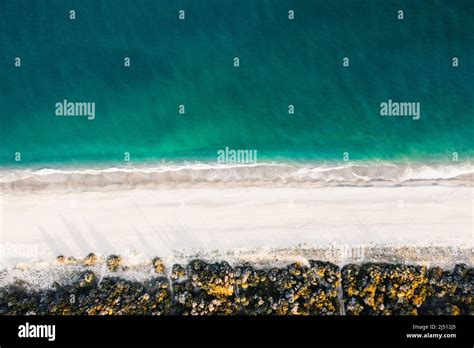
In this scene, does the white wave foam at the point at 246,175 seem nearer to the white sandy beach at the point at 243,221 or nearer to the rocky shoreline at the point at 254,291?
the white sandy beach at the point at 243,221

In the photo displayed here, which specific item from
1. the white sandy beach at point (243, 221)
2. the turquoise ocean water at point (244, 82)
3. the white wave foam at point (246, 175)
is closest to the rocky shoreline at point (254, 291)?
the white sandy beach at point (243, 221)

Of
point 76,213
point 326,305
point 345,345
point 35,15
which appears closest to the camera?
point 345,345

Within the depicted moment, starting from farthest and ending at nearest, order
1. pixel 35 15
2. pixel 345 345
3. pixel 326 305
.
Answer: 1. pixel 35 15
2. pixel 326 305
3. pixel 345 345

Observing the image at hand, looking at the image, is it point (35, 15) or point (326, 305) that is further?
point (35, 15)

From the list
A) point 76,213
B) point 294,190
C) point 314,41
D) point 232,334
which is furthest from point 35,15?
point 232,334

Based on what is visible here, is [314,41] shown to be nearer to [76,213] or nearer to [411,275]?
[411,275]

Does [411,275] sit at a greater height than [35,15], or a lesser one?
lesser
